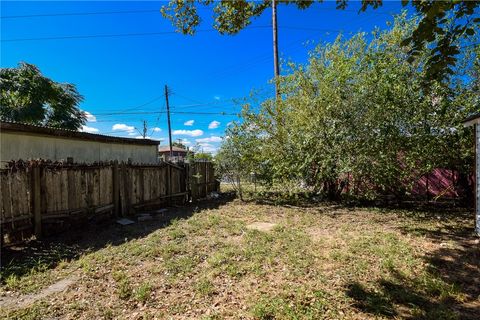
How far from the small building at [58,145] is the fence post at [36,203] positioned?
2604mm

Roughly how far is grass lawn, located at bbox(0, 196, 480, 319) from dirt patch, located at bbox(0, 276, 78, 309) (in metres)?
0.10

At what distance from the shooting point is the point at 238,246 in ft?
17.4

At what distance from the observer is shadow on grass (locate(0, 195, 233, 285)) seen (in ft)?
14.1

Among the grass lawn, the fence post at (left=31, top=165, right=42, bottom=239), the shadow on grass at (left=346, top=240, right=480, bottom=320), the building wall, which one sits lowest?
the shadow on grass at (left=346, top=240, right=480, bottom=320)

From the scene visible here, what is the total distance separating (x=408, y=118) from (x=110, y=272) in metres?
8.28

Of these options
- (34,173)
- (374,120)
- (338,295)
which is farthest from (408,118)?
(34,173)

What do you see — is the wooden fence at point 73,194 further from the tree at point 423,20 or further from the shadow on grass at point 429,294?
the shadow on grass at point 429,294

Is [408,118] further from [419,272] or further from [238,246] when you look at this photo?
[238,246]

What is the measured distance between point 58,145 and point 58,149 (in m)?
0.12

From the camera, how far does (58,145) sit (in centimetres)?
890

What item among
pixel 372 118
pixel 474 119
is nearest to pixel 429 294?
pixel 474 119

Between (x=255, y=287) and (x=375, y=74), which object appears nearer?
(x=255, y=287)

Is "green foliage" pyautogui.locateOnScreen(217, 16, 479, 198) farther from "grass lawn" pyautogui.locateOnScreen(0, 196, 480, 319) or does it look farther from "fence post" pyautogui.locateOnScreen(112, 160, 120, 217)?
"fence post" pyautogui.locateOnScreen(112, 160, 120, 217)

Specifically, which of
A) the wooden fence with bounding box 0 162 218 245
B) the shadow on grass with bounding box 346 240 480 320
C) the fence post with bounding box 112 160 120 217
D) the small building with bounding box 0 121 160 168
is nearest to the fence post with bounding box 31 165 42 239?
the wooden fence with bounding box 0 162 218 245
